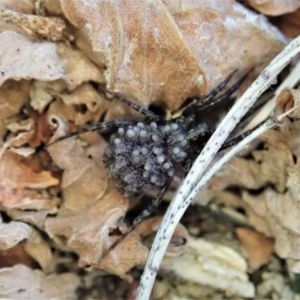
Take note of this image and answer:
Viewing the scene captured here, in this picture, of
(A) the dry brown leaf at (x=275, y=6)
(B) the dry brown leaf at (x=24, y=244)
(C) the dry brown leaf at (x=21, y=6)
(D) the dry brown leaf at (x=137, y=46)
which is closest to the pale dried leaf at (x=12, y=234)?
(B) the dry brown leaf at (x=24, y=244)

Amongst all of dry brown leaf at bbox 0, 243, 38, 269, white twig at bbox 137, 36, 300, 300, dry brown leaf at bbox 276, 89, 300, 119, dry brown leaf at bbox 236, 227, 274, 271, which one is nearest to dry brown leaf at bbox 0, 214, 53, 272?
dry brown leaf at bbox 0, 243, 38, 269

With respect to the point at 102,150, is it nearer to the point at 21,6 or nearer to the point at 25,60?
the point at 25,60

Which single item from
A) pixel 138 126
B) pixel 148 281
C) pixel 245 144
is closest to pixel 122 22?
pixel 138 126

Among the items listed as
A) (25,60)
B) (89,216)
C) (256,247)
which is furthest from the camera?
(256,247)

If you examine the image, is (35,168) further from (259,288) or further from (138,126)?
(259,288)

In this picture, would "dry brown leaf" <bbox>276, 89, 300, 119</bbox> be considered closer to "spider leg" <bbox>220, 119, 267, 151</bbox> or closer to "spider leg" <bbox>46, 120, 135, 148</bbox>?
"spider leg" <bbox>220, 119, 267, 151</bbox>

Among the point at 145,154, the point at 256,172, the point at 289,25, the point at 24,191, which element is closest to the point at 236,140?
the point at 256,172
